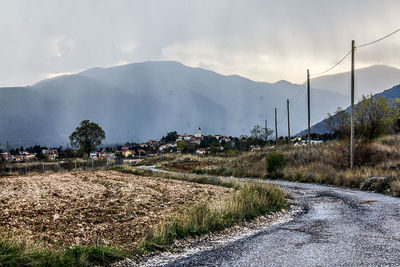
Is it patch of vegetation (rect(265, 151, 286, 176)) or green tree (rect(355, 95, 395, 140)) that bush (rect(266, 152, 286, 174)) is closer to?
patch of vegetation (rect(265, 151, 286, 176))

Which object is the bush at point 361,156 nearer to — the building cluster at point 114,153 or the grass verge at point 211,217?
the grass verge at point 211,217

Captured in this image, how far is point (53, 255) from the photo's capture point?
23.2 feet

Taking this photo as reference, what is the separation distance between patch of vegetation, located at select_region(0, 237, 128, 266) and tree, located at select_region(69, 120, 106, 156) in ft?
274

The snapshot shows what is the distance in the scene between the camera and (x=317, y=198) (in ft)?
59.6

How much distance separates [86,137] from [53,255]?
85.1 metres

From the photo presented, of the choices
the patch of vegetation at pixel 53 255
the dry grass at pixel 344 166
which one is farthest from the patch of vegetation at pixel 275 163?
the patch of vegetation at pixel 53 255

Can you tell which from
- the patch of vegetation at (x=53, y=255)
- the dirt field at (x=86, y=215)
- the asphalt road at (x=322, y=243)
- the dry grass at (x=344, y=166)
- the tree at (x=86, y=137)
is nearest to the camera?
the patch of vegetation at (x=53, y=255)

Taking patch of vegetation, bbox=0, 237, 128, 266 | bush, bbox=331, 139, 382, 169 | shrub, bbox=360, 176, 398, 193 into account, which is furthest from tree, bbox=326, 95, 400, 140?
patch of vegetation, bbox=0, 237, 128, 266

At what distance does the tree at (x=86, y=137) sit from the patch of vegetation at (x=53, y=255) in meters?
83.6

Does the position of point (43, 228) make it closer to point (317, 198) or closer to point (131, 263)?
point (131, 263)

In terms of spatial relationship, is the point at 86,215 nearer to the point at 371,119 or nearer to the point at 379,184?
the point at 379,184

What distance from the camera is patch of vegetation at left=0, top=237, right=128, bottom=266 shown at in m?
6.80

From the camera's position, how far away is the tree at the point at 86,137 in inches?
3484

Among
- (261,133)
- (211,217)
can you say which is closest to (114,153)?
(261,133)
